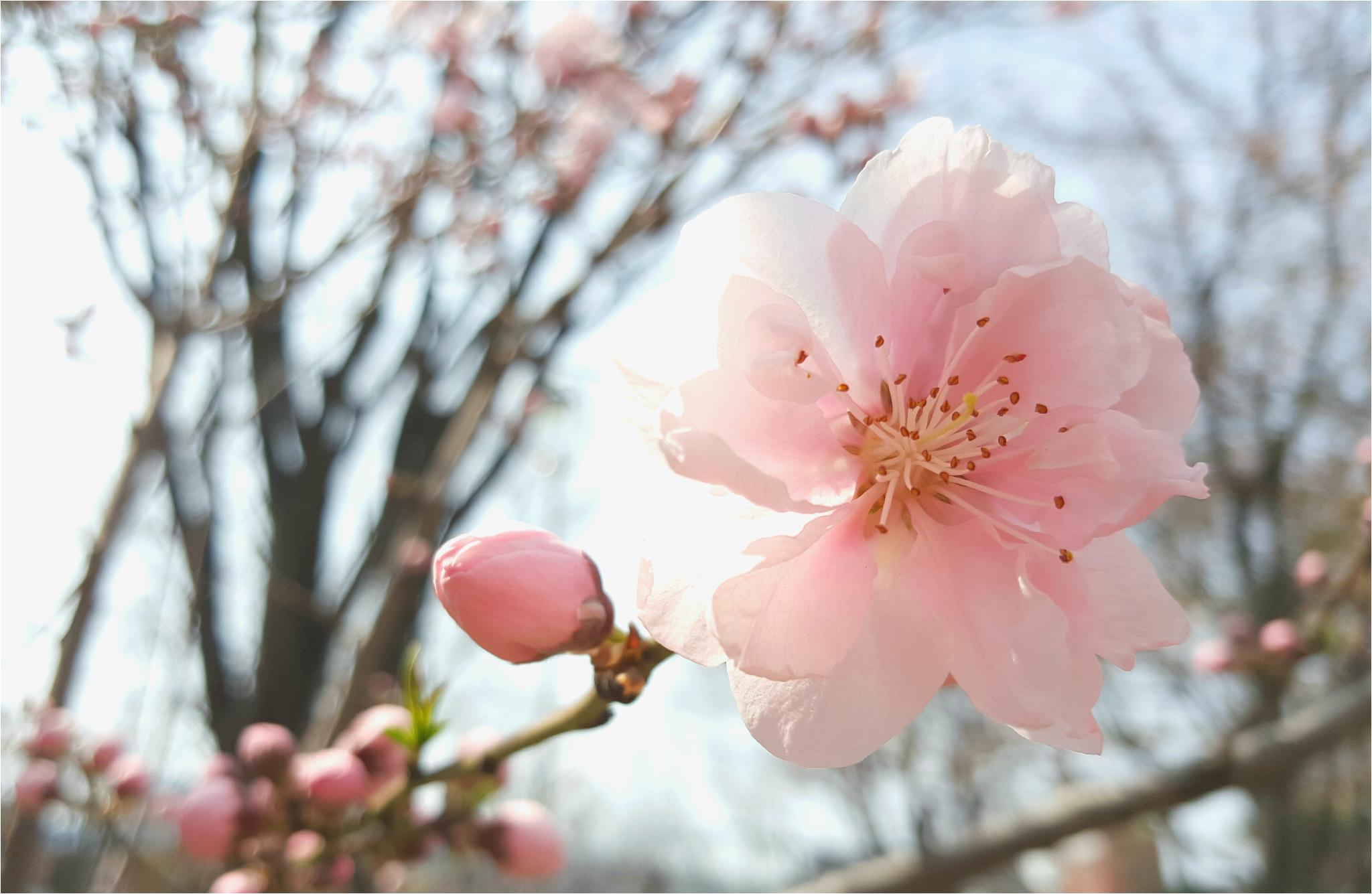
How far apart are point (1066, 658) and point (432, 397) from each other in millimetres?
3102

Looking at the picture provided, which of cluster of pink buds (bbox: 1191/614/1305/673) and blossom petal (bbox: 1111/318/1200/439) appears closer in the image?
blossom petal (bbox: 1111/318/1200/439)

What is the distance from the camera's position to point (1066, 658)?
582mm

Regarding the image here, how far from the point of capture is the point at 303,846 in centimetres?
129

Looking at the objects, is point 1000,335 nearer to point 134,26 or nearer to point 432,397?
point 134,26

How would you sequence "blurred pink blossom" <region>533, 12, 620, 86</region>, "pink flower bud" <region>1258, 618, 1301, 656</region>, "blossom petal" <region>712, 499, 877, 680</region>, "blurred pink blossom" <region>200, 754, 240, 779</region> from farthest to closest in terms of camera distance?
1. "blurred pink blossom" <region>533, 12, 620, 86</region>
2. "pink flower bud" <region>1258, 618, 1301, 656</region>
3. "blurred pink blossom" <region>200, 754, 240, 779</region>
4. "blossom petal" <region>712, 499, 877, 680</region>

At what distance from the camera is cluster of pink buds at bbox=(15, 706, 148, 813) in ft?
5.16

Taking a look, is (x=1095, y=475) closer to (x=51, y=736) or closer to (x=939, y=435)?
(x=939, y=435)

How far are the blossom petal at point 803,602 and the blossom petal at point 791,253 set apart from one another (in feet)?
0.49

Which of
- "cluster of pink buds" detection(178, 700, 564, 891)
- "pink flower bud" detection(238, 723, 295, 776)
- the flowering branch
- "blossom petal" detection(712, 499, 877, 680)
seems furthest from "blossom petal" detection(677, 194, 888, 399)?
"pink flower bud" detection(238, 723, 295, 776)

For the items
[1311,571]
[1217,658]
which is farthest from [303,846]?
[1311,571]

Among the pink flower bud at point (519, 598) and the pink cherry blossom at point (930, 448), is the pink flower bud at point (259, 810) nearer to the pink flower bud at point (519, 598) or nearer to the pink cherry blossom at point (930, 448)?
the pink flower bud at point (519, 598)

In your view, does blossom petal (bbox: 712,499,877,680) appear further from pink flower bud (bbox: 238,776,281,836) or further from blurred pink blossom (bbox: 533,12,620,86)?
blurred pink blossom (bbox: 533,12,620,86)

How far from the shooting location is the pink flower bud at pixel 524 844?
1249mm

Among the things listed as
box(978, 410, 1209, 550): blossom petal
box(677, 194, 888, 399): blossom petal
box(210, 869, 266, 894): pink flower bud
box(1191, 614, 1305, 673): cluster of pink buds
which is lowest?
box(1191, 614, 1305, 673): cluster of pink buds
